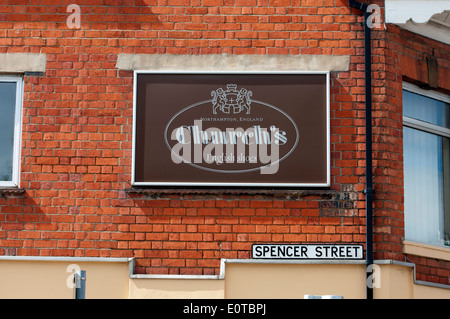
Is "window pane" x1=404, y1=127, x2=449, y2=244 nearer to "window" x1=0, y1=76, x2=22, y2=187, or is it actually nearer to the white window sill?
the white window sill

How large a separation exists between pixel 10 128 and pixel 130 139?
145cm

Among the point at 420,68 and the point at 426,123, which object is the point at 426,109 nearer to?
the point at 426,123

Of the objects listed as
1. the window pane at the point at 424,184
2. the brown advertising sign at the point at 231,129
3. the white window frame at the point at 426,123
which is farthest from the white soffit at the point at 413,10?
the window pane at the point at 424,184

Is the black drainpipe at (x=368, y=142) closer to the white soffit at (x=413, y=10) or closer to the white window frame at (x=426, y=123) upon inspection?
the white soffit at (x=413, y=10)

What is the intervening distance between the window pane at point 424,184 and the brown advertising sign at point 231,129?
1.36 meters

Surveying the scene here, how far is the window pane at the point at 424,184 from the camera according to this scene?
37.2ft

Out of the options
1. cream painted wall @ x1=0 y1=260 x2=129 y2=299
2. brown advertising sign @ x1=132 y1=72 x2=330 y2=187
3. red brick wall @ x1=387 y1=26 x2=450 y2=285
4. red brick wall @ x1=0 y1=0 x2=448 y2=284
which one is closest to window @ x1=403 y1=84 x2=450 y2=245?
red brick wall @ x1=387 y1=26 x2=450 y2=285

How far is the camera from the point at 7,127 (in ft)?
36.0

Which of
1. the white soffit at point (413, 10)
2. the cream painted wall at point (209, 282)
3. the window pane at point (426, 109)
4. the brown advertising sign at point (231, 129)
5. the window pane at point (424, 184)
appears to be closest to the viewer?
the cream painted wall at point (209, 282)

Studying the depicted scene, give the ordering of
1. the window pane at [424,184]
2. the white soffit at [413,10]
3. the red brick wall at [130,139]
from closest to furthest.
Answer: the red brick wall at [130,139] → the white soffit at [413,10] → the window pane at [424,184]

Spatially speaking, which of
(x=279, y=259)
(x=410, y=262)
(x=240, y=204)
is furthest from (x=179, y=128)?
(x=410, y=262)

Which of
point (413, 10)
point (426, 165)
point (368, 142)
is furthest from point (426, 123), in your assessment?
point (413, 10)

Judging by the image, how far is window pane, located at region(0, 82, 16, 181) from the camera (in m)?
10.9

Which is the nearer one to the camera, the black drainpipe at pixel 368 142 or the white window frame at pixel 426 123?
the black drainpipe at pixel 368 142
